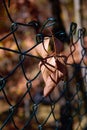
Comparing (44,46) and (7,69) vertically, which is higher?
(44,46)

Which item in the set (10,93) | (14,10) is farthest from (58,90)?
(14,10)

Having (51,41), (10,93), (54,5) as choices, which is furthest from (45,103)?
(51,41)

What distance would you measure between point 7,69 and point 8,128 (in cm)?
57

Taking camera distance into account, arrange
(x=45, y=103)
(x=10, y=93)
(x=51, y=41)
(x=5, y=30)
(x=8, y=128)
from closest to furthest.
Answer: (x=51, y=41)
(x=5, y=30)
(x=8, y=128)
(x=10, y=93)
(x=45, y=103)

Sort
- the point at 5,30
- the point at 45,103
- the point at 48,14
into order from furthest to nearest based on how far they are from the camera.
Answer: the point at 45,103
the point at 48,14
the point at 5,30

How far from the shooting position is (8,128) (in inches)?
114

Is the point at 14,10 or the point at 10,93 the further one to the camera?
the point at 10,93

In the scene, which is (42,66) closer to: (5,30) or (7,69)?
(5,30)

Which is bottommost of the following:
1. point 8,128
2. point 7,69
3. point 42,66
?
point 8,128

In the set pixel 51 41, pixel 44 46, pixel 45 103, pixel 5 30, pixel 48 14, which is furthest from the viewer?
pixel 45 103

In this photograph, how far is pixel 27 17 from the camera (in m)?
2.94

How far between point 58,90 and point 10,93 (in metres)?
0.44

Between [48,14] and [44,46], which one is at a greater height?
[44,46]

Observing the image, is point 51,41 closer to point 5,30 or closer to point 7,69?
point 5,30
